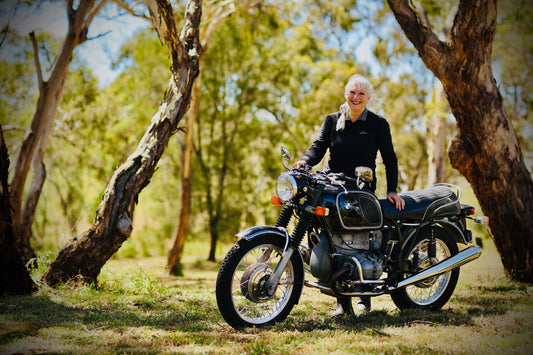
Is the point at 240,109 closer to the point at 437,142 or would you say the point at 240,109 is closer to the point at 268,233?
the point at 437,142

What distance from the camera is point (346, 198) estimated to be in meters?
3.76

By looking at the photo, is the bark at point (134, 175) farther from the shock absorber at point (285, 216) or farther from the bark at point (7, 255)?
the shock absorber at point (285, 216)

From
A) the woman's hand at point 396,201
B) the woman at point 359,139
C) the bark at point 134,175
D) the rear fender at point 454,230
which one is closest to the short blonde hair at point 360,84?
the woman at point 359,139

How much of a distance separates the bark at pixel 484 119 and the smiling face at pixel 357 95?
7.66 feet

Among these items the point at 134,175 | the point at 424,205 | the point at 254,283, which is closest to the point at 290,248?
the point at 254,283

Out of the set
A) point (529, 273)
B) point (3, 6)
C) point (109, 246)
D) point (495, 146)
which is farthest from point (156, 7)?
point (529, 273)

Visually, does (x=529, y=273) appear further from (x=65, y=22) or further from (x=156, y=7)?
(x=65, y=22)

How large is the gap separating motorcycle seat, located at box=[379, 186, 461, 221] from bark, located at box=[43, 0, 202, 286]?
119 inches

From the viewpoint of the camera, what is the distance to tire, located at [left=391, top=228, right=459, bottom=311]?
4320 millimetres

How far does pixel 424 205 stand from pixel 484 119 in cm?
244

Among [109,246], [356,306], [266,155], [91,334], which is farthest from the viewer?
[266,155]

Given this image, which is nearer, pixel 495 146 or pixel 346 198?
pixel 346 198

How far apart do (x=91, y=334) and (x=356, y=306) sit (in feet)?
8.56

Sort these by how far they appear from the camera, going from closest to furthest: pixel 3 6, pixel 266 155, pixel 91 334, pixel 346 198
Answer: pixel 91 334 → pixel 346 198 → pixel 3 6 → pixel 266 155
